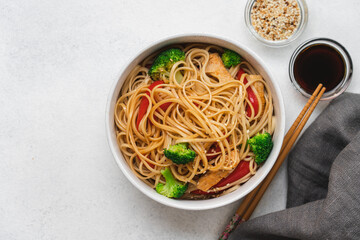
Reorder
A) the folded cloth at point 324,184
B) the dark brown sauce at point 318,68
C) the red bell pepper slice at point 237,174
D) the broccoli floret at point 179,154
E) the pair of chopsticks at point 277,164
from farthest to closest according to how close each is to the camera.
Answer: the dark brown sauce at point 318,68 → the pair of chopsticks at point 277,164 → the red bell pepper slice at point 237,174 → the folded cloth at point 324,184 → the broccoli floret at point 179,154

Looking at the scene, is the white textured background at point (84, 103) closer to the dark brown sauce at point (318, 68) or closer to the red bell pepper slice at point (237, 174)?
the dark brown sauce at point (318, 68)

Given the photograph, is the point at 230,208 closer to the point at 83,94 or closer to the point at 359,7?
the point at 83,94

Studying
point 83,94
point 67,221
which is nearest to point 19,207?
point 67,221

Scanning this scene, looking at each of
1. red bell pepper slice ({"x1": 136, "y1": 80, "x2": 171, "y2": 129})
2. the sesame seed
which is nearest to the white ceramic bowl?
red bell pepper slice ({"x1": 136, "y1": 80, "x2": 171, "y2": 129})

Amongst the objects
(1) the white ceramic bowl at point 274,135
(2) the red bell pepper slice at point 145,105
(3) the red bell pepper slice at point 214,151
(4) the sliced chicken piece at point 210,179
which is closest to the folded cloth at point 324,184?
(1) the white ceramic bowl at point 274,135

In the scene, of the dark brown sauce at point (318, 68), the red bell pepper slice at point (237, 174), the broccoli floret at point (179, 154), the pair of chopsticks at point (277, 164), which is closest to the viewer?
the broccoli floret at point (179, 154)

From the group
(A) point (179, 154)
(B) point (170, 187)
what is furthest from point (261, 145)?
(B) point (170, 187)
